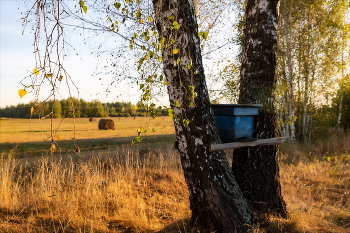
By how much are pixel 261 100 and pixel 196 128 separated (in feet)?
3.96

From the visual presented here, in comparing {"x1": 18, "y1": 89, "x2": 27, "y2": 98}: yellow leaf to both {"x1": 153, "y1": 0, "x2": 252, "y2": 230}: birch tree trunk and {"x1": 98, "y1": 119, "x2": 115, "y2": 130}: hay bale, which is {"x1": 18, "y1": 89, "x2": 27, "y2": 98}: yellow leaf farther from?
{"x1": 98, "y1": 119, "x2": 115, "y2": 130}: hay bale

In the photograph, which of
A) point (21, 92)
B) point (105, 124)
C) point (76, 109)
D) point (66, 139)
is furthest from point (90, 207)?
point (105, 124)

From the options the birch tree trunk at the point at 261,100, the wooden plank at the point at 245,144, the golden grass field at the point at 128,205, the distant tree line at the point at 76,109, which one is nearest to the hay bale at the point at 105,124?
the golden grass field at the point at 128,205

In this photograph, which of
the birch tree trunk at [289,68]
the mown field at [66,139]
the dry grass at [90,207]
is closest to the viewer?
the dry grass at [90,207]

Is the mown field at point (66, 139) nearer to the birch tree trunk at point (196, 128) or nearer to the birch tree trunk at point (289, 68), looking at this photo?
the birch tree trunk at point (196, 128)

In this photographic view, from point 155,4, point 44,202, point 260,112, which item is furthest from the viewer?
point 44,202

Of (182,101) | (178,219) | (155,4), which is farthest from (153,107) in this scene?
(178,219)

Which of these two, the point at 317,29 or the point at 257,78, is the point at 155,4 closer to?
the point at 257,78

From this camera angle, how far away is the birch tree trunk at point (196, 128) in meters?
3.32

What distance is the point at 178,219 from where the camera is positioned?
4352 mm

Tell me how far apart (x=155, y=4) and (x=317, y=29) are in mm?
12124

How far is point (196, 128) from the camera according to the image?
3.41m

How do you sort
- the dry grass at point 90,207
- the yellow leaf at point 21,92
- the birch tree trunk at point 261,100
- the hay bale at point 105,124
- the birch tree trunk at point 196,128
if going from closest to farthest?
the yellow leaf at point 21,92 → the birch tree trunk at point 196,128 → the birch tree trunk at point 261,100 → the dry grass at point 90,207 → the hay bale at point 105,124

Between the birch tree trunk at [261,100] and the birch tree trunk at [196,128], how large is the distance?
583 millimetres
